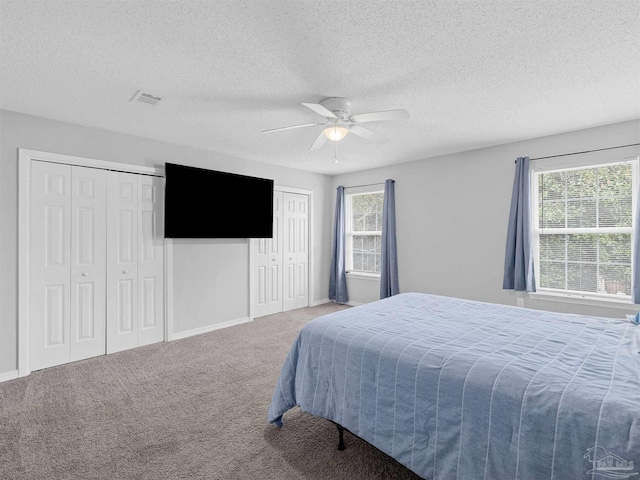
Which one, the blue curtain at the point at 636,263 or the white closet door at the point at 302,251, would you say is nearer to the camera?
the blue curtain at the point at 636,263

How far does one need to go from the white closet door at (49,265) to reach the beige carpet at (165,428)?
25 cm

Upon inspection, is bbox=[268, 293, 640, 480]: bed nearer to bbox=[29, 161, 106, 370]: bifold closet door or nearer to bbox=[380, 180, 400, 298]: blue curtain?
bbox=[29, 161, 106, 370]: bifold closet door

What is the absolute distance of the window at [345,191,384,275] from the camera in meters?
5.50

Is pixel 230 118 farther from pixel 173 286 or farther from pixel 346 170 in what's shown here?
pixel 346 170

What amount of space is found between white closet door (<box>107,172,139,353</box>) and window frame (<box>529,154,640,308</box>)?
4622 millimetres

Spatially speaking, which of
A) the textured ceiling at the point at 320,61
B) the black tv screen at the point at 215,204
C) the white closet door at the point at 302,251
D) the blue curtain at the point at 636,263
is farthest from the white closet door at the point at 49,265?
the blue curtain at the point at 636,263

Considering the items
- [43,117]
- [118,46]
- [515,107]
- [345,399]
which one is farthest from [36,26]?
[515,107]

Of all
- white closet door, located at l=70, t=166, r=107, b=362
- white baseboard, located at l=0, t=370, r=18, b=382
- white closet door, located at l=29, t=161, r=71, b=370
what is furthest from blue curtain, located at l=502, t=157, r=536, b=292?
white baseboard, located at l=0, t=370, r=18, b=382

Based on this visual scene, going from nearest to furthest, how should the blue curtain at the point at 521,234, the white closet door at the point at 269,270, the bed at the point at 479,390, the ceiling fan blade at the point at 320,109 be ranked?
the bed at the point at 479,390
the ceiling fan blade at the point at 320,109
the blue curtain at the point at 521,234
the white closet door at the point at 269,270

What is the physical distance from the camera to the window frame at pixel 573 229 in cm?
314

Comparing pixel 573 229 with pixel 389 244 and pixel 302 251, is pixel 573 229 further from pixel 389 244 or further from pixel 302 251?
pixel 302 251

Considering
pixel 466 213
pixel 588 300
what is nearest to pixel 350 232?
pixel 466 213

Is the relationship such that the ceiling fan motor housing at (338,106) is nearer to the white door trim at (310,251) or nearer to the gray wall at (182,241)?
the gray wall at (182,241)

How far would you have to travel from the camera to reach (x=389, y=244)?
5008mm
